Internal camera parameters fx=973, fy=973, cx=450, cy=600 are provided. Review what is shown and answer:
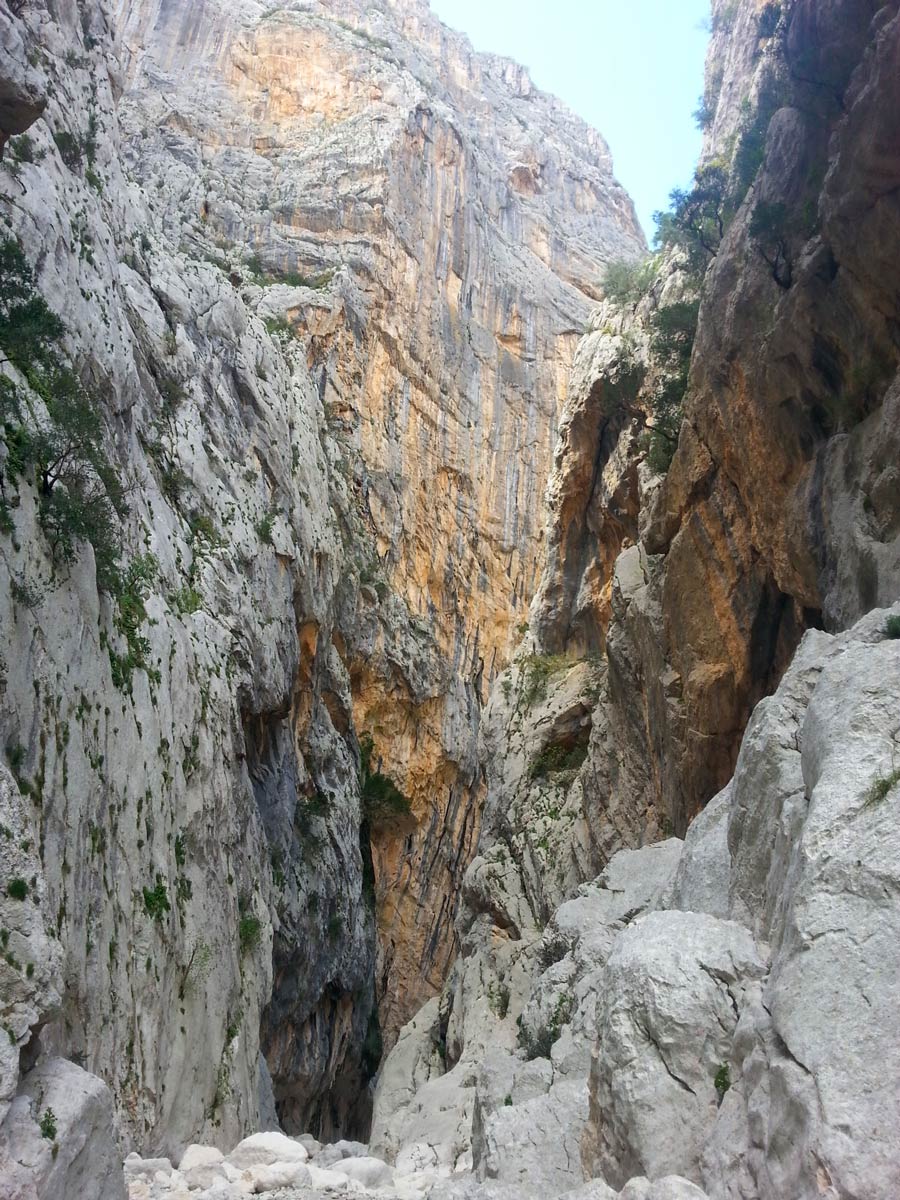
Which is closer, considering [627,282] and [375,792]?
→ [627,282]

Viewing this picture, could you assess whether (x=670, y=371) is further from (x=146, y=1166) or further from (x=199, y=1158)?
(x=146, y=1166)

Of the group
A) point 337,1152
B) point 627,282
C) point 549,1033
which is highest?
point 627,282

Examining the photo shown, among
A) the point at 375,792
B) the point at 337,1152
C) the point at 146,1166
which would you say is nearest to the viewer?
the point at 146,1166

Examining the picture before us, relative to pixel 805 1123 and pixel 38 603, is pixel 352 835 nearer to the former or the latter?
pixel 38 603

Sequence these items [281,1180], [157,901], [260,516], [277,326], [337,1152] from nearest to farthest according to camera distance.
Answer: [281,1180], [337,1152], [157,901], [260,516], [277,326]

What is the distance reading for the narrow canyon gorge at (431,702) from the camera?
8.64 metres

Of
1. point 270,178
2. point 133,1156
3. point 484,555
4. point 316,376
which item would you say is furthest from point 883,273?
point 270,178

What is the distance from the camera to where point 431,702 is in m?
43.8

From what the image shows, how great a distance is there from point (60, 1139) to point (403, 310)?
46732 millimetres

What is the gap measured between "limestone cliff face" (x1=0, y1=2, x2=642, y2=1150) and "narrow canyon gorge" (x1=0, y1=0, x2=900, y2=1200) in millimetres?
178

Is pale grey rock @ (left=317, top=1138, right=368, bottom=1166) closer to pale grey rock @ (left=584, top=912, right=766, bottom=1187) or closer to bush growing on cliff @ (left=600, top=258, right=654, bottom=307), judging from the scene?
pale grey rock @ (left=584, top=912, right=766, bottom=1187)

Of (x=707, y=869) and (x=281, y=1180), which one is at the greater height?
(x=707, y=869)

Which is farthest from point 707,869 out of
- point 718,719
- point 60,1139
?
point 718,719

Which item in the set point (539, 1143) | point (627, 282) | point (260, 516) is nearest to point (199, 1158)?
point (539, 1143)
